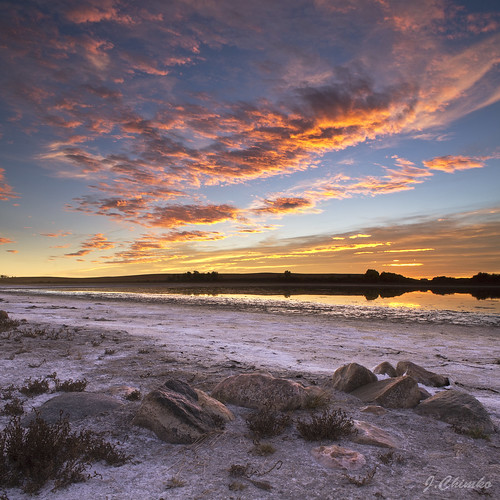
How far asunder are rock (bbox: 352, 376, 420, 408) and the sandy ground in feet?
0.82

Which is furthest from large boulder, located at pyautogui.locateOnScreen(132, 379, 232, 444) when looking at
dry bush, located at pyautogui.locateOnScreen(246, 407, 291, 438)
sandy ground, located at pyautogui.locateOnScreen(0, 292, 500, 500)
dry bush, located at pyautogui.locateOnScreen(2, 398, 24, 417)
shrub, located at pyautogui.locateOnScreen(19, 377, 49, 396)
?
shrub, located at pyautogui.locateOnScreen(19, 377, 49, 396)

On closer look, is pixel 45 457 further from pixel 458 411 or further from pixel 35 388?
pixel 458 411

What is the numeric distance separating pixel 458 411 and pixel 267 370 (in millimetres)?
4540

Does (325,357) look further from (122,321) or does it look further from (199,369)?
(122,321)

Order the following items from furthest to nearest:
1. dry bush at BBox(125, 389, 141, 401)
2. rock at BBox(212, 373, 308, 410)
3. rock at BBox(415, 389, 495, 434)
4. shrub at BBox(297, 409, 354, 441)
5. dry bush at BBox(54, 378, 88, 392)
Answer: dry bush at BBox(54, 378, 88, 392) < dry bush at BBox(125, 389, 141, 401) < rock at BBox(212, 373, 308, 410) < rock at BBox(415, 389, 495, 434) < shrub at BBox(297, 409, 354, 441)

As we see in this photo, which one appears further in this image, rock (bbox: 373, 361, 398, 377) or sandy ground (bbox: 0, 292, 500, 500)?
rock (bbox: 373, 361, 398, 377)

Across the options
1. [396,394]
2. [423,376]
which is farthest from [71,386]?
[423,376]

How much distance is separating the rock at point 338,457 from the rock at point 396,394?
232cm

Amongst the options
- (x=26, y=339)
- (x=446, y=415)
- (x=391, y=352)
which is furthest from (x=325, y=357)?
(x=26, y=339)

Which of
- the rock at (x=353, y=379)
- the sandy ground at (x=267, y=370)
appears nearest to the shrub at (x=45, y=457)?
the sandy ground at (x=267, y=370)

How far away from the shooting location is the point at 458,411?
6051mm

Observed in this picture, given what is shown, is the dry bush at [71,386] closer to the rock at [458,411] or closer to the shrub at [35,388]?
the shrub at [35,388]

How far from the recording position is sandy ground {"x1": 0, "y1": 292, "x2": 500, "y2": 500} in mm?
4156

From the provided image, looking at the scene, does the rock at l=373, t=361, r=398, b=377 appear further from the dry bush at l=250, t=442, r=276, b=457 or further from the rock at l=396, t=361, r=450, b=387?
the dry bush at l=250, t=442, r=276, b=457
